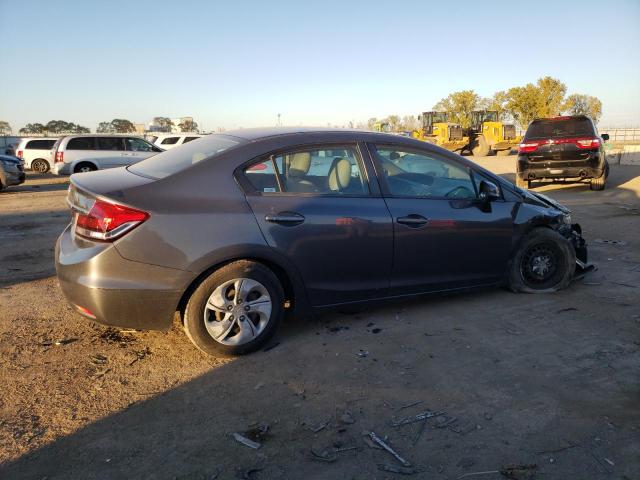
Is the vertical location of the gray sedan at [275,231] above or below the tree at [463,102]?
below

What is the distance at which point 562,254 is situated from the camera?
5.04 m

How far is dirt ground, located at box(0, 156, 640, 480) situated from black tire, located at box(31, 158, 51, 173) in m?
22.6

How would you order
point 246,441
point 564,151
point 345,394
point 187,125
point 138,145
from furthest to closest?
point 187,125, point 138,145, point 564,151, point 345,394, point 246,441

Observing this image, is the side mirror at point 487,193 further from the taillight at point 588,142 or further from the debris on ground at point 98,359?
the taillight at point 588,142

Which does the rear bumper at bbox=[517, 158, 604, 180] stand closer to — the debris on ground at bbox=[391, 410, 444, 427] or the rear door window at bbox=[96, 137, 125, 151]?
the debris on ground at bbox=[391, 410, 444, 427]

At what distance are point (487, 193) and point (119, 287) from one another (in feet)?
10.4

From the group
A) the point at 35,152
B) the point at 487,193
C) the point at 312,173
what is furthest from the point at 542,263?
the point at 35,152

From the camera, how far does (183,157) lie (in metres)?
4.05

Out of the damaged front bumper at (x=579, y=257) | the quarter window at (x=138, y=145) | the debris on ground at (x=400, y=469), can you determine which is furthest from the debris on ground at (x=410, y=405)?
the quarter window at (x=138, y=145)

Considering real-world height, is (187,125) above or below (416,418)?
above

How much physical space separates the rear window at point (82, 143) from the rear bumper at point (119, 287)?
1685 centimetres

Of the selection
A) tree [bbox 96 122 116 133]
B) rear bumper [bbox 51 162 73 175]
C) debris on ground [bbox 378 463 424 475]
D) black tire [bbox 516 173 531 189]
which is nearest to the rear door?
debris on ground [bbox 378 463 424 475]

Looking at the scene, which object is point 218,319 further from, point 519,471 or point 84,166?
point 84,166

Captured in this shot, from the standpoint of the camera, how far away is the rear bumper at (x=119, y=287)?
337 cm
